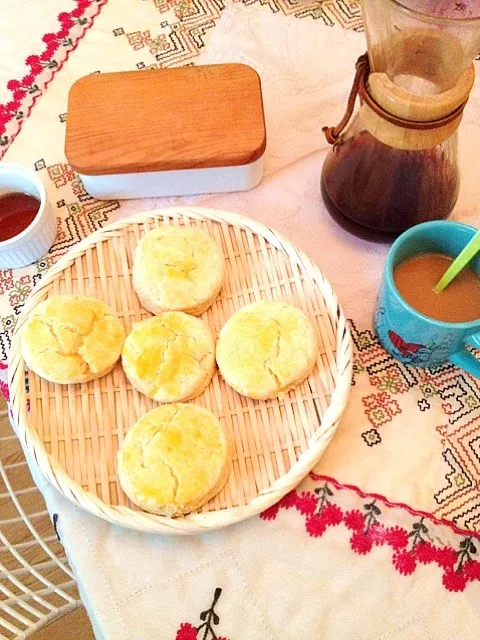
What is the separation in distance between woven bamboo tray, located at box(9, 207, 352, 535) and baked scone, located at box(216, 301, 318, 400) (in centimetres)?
3

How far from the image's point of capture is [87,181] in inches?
27.8

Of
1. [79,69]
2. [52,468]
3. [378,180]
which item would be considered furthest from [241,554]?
[79,69]

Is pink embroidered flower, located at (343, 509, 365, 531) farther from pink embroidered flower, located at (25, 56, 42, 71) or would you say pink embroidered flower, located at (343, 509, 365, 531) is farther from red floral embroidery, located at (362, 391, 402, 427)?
pink embroidered flower, located at (25, 56, 42, 71)

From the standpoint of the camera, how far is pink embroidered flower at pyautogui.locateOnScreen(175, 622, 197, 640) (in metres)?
0.53

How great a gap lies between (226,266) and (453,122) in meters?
0.27

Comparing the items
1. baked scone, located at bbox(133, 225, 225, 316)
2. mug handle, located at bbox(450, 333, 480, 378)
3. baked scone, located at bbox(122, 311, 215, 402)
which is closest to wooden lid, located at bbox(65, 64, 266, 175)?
baked scone, located at bbox(133, 225, 225, 316)

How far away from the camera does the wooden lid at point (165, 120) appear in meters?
0.67

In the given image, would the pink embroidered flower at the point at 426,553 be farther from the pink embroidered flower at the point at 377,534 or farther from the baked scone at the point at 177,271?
the baked scone at the point at 177,271

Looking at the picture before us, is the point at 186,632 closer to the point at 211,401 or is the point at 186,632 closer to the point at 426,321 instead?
the point at 211,401

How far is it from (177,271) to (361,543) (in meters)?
0.33

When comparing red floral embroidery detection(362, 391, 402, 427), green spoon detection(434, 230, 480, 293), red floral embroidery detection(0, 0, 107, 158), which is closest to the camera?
green spoon detection(434, 230, 480, 293)

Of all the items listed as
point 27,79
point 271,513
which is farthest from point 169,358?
point 27,79

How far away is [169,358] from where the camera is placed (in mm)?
562

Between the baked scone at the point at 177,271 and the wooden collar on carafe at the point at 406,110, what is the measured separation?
8.3 inches
